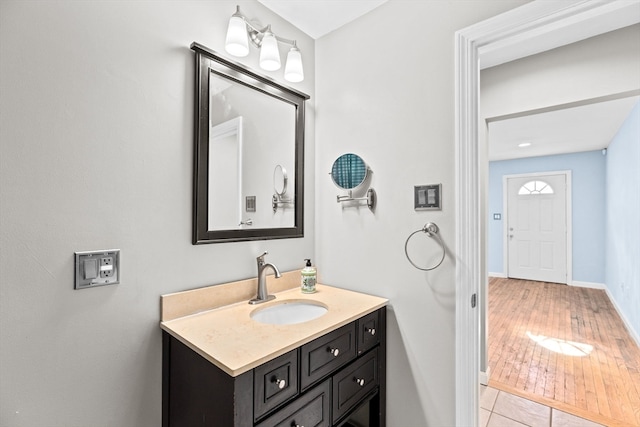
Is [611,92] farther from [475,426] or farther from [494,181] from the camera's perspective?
[494,181]

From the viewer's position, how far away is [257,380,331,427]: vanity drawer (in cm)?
96

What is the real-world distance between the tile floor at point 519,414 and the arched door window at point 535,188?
4641mm

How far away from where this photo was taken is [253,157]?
154 cm

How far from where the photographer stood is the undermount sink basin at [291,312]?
55.8 inches

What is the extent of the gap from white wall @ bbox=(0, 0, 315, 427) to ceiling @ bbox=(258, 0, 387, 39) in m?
0.41

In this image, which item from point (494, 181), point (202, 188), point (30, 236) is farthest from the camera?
point (494, 181)

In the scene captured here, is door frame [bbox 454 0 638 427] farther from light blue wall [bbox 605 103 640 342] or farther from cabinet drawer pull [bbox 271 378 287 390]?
light blue wall [bbox 605 103 640 342]

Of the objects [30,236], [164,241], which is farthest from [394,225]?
[30,236]

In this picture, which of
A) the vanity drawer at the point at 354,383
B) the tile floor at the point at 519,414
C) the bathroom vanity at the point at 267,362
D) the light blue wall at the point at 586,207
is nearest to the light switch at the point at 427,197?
the bathroom vanity at the point at 267,362

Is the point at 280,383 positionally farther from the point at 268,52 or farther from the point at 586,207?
the point at 586,207

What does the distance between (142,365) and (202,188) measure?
72 centimetres

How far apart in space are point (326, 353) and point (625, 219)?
4162 millimetres

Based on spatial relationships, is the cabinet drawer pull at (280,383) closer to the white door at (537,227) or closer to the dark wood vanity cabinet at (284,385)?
the dark wood vanity cabinet at (284,385)

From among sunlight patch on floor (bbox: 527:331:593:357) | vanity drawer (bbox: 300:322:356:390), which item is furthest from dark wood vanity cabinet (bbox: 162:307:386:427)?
sunlight patch on floor (bbox: 527:331:593:357)
